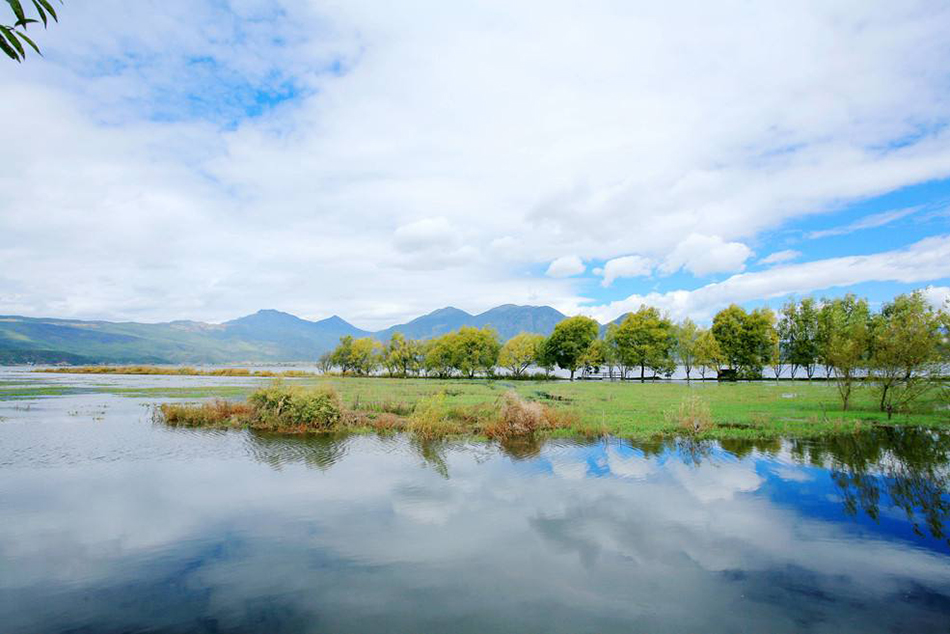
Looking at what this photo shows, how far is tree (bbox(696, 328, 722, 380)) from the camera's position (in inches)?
3359

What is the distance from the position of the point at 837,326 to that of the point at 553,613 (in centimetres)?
8680

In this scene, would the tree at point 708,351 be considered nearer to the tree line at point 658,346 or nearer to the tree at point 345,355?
the tree line at point 658,346

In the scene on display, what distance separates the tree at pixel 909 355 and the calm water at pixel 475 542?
957cm

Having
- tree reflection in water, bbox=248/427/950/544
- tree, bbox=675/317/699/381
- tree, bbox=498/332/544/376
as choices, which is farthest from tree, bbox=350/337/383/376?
tree reflection in water, bbox=248/427/950/544

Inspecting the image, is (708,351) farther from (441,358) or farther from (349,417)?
(349,417)

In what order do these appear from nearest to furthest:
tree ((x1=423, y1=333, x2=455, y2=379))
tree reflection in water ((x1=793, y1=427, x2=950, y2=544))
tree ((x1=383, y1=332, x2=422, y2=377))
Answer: tree reflection in water ((x1=793, y1=427, x2=950, y2=544)) → tree ((x1=423, y1=333, x2=455, y2=379)) → tree ((x1=383, y1=332, x2=422, y2=377))

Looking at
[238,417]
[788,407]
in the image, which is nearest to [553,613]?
[238,417]

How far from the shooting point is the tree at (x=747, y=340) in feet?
282

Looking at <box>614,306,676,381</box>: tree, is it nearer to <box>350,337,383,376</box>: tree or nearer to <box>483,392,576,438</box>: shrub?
<box>350,337,383,376</box>: tree

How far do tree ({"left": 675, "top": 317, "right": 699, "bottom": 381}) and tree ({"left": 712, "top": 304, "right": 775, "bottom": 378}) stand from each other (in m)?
5.67

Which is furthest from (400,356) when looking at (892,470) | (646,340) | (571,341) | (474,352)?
(892,470)

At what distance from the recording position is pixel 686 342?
310 ft

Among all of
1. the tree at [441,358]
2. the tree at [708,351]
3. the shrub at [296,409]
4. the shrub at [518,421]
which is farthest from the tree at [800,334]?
the shrub at [296,409]

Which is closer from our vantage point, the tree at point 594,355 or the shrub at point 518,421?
the shrub at point 518,421
